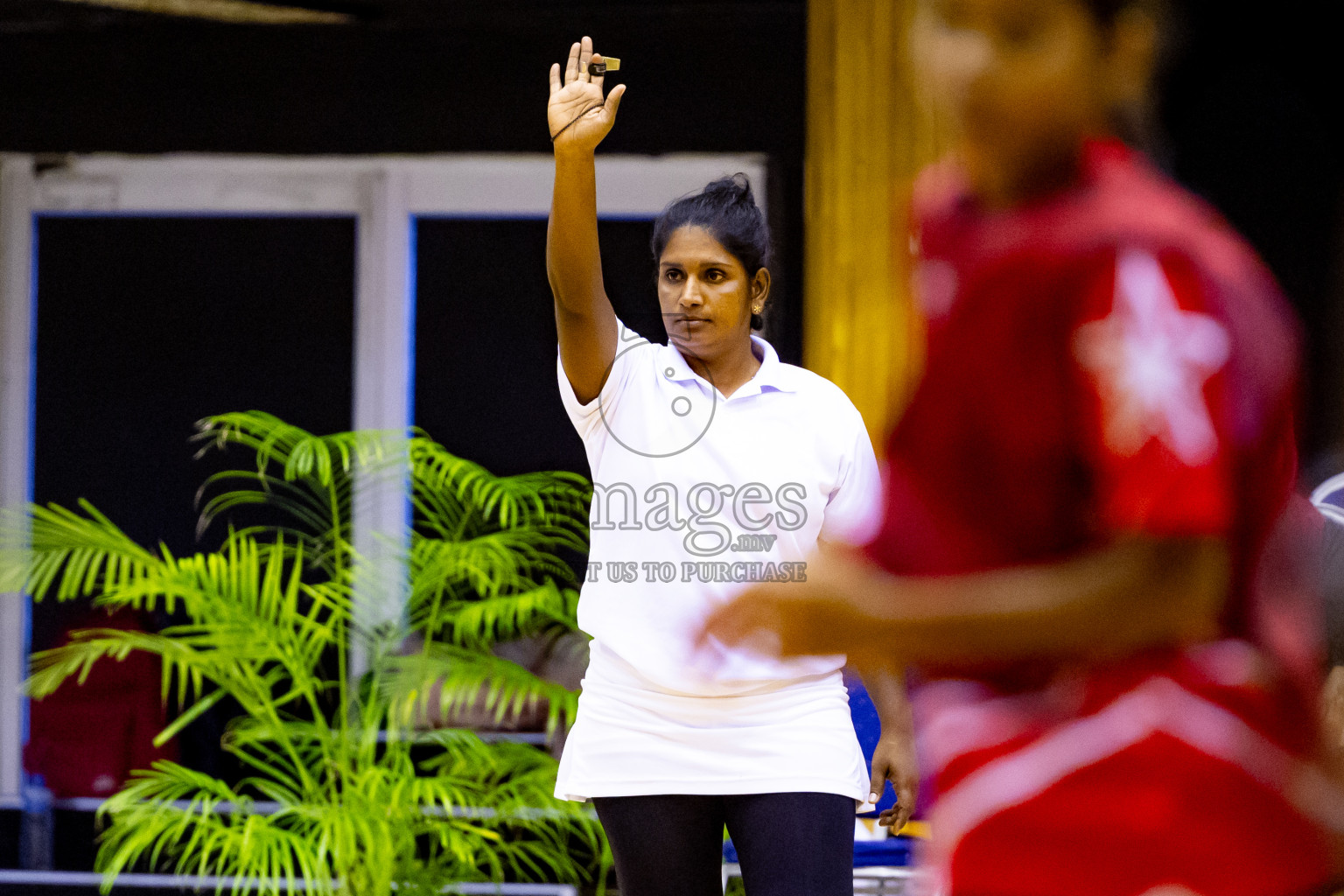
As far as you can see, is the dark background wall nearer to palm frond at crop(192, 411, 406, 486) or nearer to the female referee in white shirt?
palm frond at crop(192, 411, 406, 486)

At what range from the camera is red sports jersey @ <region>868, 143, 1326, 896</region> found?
55cm

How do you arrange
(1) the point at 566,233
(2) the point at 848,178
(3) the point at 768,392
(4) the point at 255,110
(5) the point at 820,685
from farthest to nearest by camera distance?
(4) the point at 255,110 < (2) the point at 848,178 < (3) the point at 768,392 < (5) the point at 820,685 < (1) the point at 566,233

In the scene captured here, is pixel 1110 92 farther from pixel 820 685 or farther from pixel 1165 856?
pixel 820 685

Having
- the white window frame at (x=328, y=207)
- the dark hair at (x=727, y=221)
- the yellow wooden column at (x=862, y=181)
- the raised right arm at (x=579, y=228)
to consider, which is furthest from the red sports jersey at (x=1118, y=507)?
the white window frame at (x=328, y=207)

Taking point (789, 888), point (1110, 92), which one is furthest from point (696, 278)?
point (1110, 92)

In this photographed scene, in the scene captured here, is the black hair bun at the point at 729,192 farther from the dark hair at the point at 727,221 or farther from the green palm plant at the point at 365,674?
the green palm plant at the point at 365,674

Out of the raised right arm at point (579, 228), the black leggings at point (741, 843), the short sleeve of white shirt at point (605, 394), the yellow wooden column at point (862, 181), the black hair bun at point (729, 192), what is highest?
the yellow wooden column at point (862, 181)

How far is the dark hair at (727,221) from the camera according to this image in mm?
2000

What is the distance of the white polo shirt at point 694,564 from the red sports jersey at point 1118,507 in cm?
108

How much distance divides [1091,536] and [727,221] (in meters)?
1.48

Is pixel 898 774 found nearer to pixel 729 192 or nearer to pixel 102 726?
pixel 729 192

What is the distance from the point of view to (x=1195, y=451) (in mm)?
545

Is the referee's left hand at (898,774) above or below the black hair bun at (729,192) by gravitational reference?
below

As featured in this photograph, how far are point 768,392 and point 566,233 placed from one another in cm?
42
